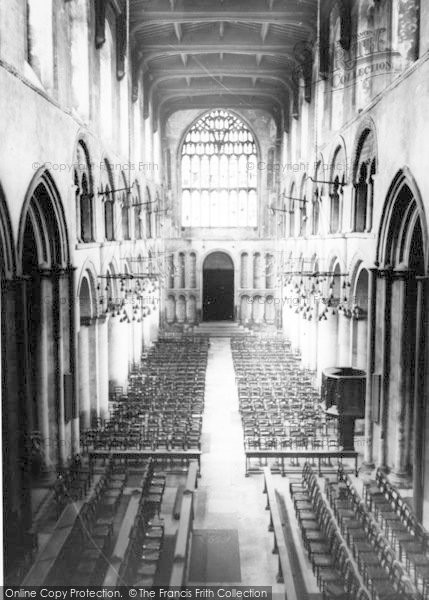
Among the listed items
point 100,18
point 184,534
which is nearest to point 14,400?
point 184,534

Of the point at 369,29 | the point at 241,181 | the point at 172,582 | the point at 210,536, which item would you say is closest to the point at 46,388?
the point at 210,536

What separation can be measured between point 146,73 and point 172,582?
25.6 m

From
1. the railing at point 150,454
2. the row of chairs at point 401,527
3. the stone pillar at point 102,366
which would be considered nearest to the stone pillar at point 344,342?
the row of chairs at point 401,527

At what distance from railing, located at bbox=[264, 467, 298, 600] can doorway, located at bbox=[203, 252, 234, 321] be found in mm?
25531

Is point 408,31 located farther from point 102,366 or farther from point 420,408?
point 102,366

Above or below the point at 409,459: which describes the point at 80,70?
above

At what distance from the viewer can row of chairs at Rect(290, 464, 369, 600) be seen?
9.48 m

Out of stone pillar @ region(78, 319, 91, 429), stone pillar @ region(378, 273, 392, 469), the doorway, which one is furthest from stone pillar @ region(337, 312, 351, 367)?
the doorway

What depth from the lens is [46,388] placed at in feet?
47.8

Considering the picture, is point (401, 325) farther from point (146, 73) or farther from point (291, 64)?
point (146, 73)

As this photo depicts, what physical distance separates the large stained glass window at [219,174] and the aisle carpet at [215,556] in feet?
94.5

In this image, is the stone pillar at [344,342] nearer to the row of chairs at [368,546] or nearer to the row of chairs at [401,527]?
the row of chairs at [368,546]

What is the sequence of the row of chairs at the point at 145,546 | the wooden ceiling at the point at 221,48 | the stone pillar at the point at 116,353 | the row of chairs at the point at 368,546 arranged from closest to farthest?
the row of chairs at the point at 368,546 < the row of chairs at the point at 145,546 < the stone pillar at the point at 116,353 < the wooden ceiling at the point at 221,48

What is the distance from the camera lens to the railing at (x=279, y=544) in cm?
1004
